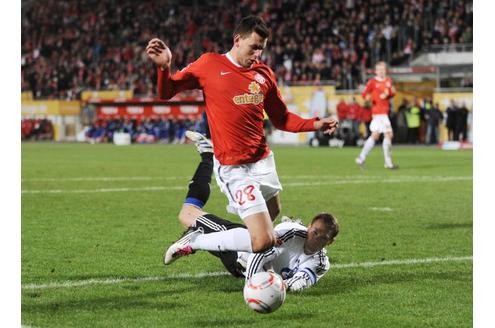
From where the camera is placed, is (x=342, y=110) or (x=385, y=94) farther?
(x=342, y=110)

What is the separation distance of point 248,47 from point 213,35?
45334 mm

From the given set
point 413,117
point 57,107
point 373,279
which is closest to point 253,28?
point 373,279

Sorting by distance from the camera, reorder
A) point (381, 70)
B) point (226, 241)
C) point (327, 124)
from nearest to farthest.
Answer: point (226, 241), point (327, 124), point (381, 70)

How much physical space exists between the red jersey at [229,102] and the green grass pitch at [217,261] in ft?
3.69

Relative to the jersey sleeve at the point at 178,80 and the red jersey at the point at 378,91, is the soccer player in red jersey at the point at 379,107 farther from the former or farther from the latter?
the jersey sleeve at the point at 178,80

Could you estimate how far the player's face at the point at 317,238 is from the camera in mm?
7172

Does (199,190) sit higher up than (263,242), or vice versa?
(199,190)

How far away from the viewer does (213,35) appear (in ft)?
171

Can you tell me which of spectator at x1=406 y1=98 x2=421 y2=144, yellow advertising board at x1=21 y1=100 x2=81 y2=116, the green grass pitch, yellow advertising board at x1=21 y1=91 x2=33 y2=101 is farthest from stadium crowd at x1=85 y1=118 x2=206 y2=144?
the green grass pitch

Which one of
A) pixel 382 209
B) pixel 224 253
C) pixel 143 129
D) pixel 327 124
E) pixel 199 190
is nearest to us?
pixel 327 124

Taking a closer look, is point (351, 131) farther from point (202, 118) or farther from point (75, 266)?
point (75, 266)

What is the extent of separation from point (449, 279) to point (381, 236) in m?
2.83

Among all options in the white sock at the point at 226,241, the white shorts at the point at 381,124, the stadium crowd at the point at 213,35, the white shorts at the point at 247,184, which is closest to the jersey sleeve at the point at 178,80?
the white shorts at the point at 247,184

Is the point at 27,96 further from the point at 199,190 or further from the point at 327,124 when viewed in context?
the point at 327,124
